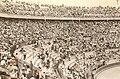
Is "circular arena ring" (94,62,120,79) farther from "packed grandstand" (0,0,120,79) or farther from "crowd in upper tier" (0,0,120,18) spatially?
"crowd in upper tier" (0,0,120,18)

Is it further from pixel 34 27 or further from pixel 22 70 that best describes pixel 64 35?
pixel 22 70

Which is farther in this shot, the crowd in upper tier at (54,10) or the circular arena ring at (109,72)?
the crowd in upper tier at (54,10)

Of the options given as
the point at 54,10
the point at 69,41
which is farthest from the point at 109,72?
the point at 54,10

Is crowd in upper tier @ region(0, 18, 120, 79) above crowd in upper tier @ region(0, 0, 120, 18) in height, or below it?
below

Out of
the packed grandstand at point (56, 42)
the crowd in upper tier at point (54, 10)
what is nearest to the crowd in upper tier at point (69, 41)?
the packed grandstand at point (56, 42)

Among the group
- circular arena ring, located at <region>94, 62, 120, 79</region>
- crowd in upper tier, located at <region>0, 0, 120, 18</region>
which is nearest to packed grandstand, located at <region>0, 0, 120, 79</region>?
crowd in upper tier, located at <region>0, 0, 120, 18</region>

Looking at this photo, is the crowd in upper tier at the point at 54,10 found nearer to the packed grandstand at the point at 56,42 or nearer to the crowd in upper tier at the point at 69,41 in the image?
the packed grandstand at the point at 56,42
